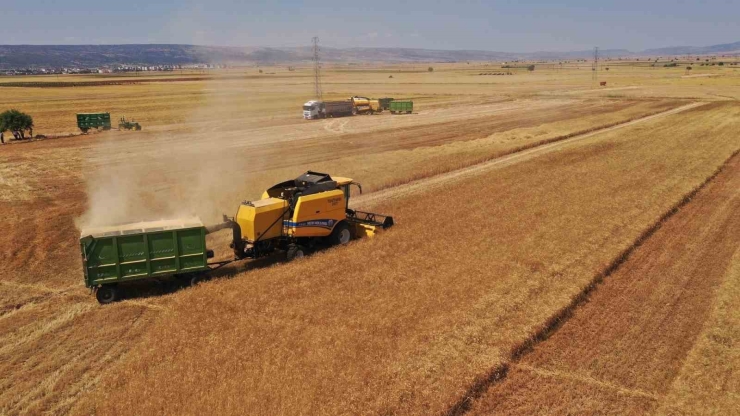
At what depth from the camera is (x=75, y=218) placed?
2448cm

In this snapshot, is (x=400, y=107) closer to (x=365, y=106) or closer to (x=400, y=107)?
(x=400, y=107)

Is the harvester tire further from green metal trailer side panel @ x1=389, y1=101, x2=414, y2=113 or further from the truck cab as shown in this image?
green metal trailer side panel @ x1=389, y1=101, x2=414, y2=113

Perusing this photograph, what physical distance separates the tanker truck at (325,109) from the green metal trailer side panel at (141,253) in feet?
164

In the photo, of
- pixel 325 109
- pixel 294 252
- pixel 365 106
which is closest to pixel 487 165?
pixel 294 252

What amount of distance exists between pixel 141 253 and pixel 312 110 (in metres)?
50.7

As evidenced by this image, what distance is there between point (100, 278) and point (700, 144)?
1627 inches

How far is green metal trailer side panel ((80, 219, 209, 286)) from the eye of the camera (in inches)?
605

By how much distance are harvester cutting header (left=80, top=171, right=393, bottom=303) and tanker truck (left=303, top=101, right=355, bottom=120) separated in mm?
44571

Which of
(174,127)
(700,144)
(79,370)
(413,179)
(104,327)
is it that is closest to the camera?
(79,370)

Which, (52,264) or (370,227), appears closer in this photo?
(52,264)

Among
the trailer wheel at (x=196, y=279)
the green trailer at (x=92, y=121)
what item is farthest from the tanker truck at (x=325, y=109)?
the trailer wheel at (x=196, y=279)

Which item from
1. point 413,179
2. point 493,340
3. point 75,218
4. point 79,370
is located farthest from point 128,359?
point 413,179

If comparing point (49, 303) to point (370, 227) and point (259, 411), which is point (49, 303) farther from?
point (370, 227)

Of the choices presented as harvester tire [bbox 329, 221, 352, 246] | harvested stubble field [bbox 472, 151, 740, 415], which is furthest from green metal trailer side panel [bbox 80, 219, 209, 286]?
harvested stubble field [bbox 472, 151, 740, 415]
